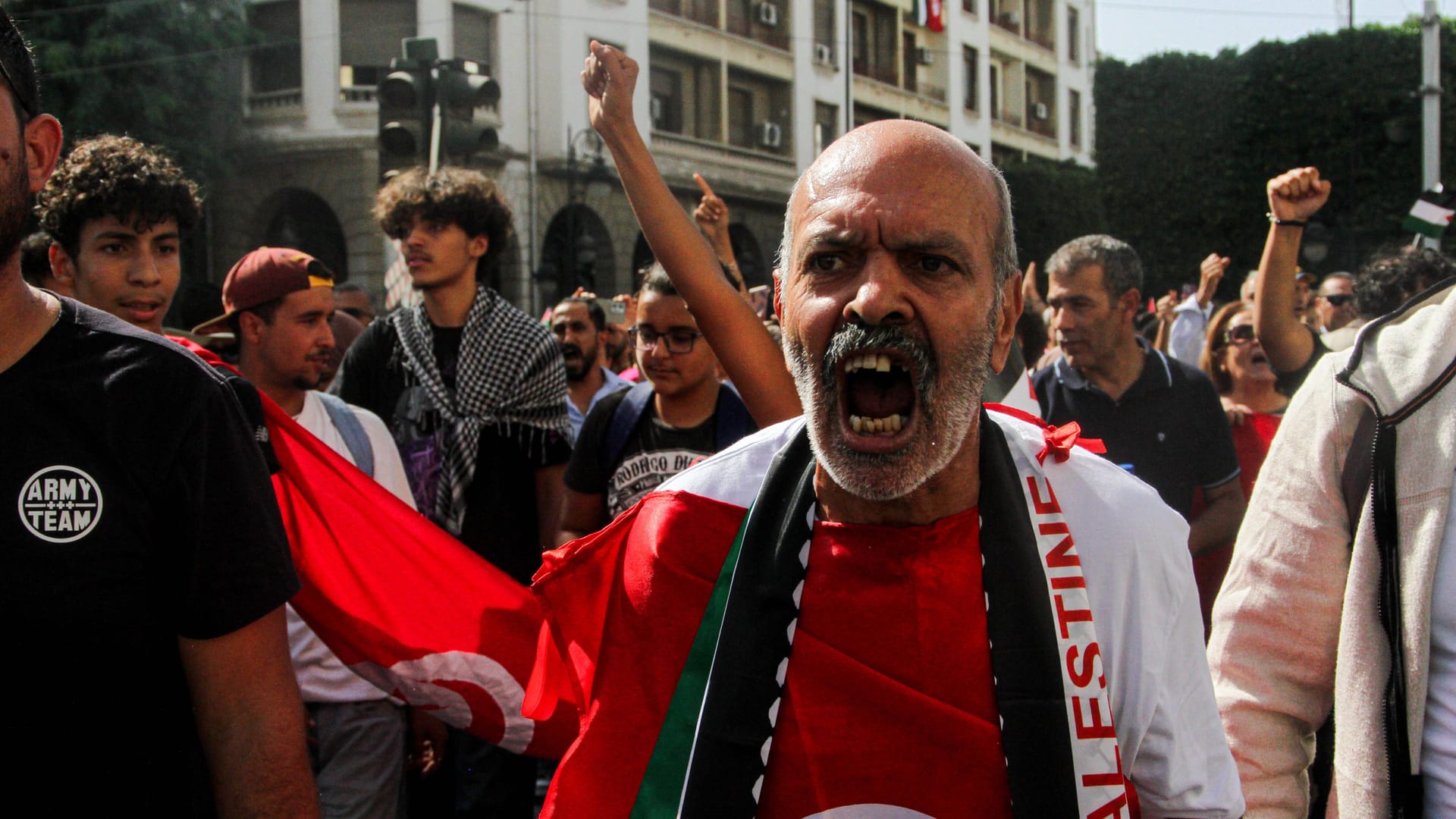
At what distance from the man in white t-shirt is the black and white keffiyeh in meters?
0.38

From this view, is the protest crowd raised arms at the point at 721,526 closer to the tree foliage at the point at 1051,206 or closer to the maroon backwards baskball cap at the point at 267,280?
the maroon backwards baskball cap at the point at 267,280

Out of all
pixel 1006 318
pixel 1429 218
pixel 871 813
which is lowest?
pixel 871 813

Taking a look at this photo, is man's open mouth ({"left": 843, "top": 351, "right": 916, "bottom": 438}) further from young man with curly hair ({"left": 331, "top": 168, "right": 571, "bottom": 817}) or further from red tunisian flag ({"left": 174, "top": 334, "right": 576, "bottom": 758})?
young man with curly hair ({"left": 331, "top": 168, "right": 571, "bottom": 817})

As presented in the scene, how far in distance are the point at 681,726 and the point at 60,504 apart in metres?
0.91

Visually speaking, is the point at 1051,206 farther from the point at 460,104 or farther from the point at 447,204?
the point at 447,204

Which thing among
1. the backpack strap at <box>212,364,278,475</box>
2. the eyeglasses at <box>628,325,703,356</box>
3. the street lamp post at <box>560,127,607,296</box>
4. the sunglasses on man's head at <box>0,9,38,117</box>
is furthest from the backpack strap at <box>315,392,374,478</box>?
the street lamp post at <box>560,127,607,296</box>

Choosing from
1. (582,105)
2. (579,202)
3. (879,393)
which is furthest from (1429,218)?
(582,105)

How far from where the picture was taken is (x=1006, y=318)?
7.03 ft

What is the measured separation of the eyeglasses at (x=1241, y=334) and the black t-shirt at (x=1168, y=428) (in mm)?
1307

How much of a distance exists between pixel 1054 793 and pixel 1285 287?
3306 mm

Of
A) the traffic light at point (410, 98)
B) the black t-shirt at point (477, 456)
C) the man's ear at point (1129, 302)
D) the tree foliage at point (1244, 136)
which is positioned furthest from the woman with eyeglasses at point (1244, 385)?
the tree foliage at point (1244, 136)

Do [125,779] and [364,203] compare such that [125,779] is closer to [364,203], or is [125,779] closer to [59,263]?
[59,263]

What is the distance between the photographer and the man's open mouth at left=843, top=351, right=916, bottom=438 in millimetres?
1936

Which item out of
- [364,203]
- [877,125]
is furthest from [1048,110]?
[877,125]
